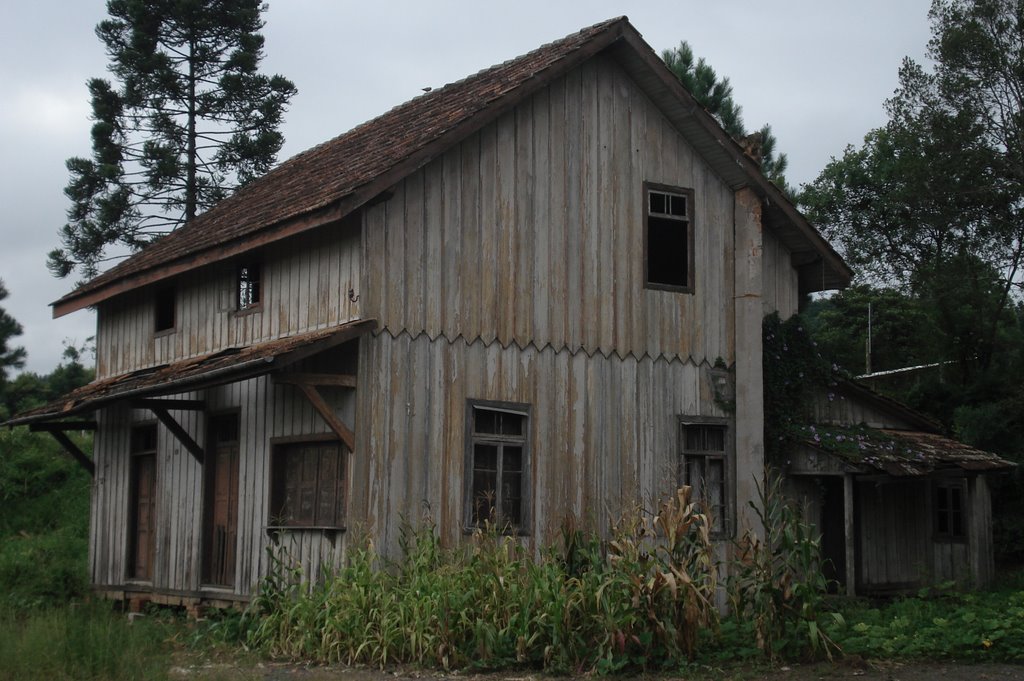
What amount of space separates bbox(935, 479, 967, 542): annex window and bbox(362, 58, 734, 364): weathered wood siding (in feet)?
21.4

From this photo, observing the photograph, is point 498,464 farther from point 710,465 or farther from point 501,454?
point 710,465

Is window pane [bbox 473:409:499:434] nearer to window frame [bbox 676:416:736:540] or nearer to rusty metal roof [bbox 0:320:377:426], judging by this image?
rusty metal roof [bbox 0:320:377:426]

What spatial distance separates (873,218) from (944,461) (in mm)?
20663

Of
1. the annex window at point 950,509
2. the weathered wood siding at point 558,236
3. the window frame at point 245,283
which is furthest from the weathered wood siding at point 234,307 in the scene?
the annex window at point 950,509

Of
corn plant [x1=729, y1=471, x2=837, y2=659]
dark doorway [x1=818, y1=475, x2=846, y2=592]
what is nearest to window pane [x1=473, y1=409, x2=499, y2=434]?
corn plant [x1=729, y1=471, x2=837, y2=659]

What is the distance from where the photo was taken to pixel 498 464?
50.9ft

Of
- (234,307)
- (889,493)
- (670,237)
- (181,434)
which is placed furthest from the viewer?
(889,493)

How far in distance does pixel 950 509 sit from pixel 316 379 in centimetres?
1283

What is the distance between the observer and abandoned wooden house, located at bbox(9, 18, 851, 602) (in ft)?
48.4

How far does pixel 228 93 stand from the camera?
3634 centimetres

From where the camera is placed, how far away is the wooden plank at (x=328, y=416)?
1400 cm

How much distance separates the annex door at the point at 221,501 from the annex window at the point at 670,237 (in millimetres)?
6183

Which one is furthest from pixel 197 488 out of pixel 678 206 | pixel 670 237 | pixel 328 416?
pixel 678 206

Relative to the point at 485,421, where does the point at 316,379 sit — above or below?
above
